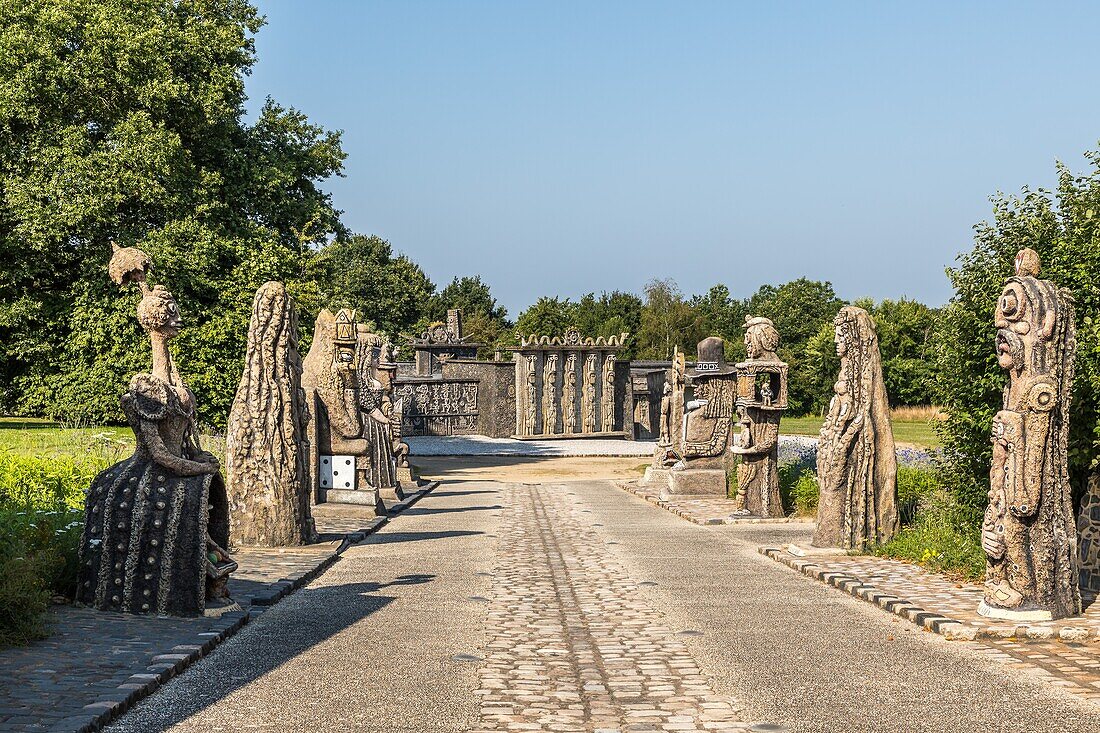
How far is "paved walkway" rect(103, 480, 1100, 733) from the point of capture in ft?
21.4

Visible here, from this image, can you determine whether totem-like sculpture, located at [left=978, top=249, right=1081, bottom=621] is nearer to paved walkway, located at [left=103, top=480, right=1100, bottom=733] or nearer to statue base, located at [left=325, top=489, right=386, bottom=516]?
paved walkway, located at [left=103, top=480, right=1100, bottom=733]

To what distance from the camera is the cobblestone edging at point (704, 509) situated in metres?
17.4

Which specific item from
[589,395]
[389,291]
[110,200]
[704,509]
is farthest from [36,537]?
[389,291]

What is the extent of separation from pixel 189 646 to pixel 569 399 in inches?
1413

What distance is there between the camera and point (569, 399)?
1720 inches

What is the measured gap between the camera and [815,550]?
1330 cm

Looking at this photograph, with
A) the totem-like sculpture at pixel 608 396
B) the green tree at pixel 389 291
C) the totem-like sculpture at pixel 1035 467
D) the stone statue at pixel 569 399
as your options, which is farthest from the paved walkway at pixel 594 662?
the green tree at pixel 389 291

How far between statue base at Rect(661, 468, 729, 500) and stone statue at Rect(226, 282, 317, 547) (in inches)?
363

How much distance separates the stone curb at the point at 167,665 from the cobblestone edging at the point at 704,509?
7.42 meters

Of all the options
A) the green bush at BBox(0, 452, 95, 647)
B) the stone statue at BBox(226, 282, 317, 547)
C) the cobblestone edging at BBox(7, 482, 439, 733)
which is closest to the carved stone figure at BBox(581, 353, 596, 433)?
the green bush at BBox(0, 452, 95, 647)

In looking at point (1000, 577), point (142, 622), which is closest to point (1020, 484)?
point (1000, 577)

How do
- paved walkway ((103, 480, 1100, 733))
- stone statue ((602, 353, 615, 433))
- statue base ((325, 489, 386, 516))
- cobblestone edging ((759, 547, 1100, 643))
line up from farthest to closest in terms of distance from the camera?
stone statue ((602, 353, 615, 433)) → statue base ((325, 489, 386, 516)) → cobblestone edging ((759, 547, 1100, 643)) → paved walkway ((103, 480, 1100, 733))

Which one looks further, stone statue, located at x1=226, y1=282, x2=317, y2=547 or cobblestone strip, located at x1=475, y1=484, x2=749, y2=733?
stone statue, located at x1=226, y1=282, x2=317, y2=547

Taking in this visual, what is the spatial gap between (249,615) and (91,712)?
3314mm
